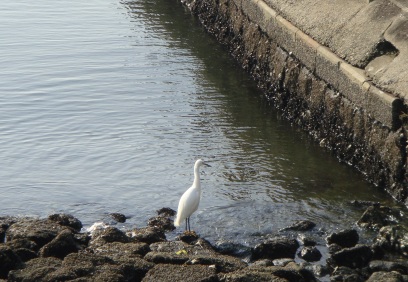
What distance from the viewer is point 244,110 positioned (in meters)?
14.4

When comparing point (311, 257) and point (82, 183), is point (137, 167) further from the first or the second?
point (311, 257)

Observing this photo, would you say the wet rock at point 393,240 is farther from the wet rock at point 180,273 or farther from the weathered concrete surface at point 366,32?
the wet rock at point 180,273

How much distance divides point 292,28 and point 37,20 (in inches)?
318

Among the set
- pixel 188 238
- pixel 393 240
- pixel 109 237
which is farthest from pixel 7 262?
pixel 393 240

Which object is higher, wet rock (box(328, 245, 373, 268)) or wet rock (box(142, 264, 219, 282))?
wet rock (box(142, 264, 219, 282))

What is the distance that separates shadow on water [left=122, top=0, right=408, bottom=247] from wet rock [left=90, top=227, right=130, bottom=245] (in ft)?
3.70

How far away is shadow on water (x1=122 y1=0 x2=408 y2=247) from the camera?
1000cm

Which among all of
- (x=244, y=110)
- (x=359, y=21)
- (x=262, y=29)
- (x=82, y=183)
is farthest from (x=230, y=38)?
(x=82, y=183)

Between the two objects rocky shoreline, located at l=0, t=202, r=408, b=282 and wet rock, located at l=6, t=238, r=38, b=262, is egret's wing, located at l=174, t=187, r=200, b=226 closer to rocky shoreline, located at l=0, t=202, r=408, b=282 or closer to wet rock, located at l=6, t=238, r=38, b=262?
rocky shoreline, located at l=0, t=202, r=408, b=282

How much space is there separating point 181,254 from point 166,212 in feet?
6.12

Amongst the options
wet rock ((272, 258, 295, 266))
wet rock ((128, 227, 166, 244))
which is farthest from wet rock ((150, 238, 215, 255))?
wet rock ((272, 258, 295, 266))

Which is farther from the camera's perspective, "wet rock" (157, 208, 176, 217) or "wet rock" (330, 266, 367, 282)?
"wet rock" (157, 208, 176, 217)

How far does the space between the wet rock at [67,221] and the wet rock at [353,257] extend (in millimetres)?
2911

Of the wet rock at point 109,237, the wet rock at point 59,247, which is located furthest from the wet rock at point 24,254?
the wet rock at point 109,237
